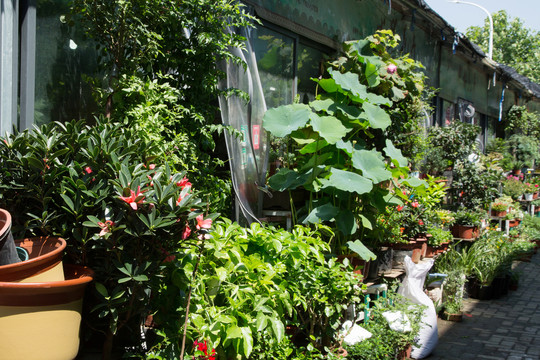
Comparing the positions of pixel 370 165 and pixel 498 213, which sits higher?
pixel 370 165

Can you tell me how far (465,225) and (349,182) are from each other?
4.95 meters

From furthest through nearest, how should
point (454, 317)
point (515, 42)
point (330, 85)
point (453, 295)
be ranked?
1. point (515, 42)
2. point (453, 295)
3. point (454, 317)
4. point (330, 85)

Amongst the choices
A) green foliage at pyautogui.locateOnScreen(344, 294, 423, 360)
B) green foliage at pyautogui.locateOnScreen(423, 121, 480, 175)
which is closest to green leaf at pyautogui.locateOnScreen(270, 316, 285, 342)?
green foliage at pyautogui.locateOnScreen(344, 294, 423, 360)

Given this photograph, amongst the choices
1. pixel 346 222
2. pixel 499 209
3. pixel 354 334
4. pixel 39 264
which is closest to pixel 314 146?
pixel 346 222

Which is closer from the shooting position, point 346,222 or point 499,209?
point 346,222

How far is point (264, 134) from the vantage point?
5.23 metres

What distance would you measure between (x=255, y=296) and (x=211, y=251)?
370mm

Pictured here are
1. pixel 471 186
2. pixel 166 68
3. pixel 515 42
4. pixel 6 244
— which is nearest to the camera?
pixel 6 244

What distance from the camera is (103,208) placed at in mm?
2494

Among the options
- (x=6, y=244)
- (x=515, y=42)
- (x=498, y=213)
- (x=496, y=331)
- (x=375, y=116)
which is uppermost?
(x=515, y=42)

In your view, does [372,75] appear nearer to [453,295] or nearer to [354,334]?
[354,334]

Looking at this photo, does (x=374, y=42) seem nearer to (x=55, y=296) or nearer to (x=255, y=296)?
(x=255, y=296)

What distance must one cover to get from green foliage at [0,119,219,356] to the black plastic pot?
0.23 meters

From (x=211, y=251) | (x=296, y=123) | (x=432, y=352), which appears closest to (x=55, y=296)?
(x=211, y=251)
